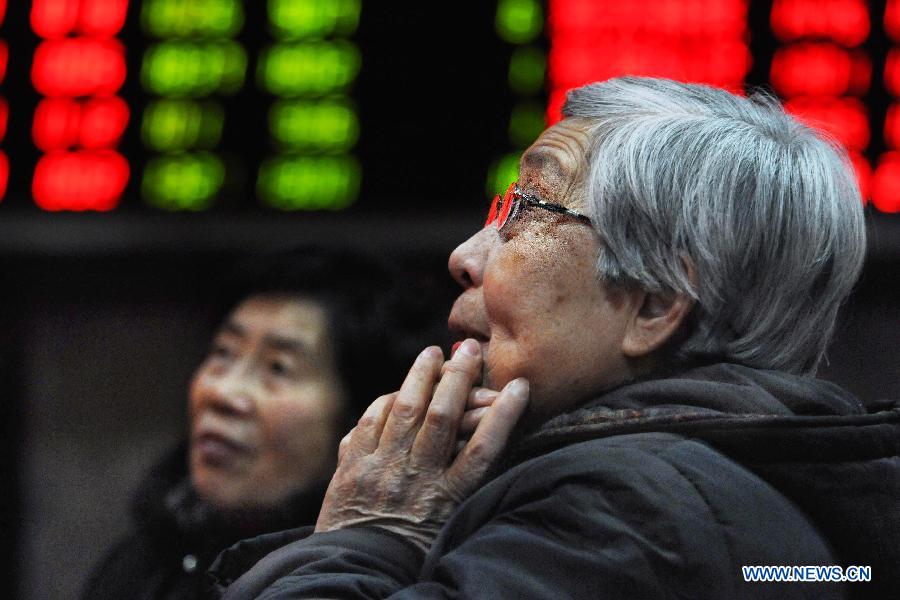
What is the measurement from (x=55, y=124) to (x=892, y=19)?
2674 millimetres

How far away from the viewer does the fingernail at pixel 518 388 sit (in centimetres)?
144

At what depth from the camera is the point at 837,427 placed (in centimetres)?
131

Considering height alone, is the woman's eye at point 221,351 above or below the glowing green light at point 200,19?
below

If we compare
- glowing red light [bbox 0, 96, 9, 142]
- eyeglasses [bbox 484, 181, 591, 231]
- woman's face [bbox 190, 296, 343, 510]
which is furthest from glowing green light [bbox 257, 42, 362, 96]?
eyeglasses [bbox 484, 181, 591, 231]

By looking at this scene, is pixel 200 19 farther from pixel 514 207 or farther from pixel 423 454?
pixel 423 454

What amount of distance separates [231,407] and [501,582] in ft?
4.54

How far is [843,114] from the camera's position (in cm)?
398

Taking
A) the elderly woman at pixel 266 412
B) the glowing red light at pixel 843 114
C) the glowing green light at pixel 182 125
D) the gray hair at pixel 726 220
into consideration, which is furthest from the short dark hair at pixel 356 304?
the glowing red light at pixel 843 114

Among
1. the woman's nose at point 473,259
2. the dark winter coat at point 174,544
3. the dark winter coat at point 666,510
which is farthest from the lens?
the dark winter coat at point 174,544

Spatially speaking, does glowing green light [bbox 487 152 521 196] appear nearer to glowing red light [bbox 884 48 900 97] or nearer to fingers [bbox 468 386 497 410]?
glowing red light [bbox 884 48 900 97]

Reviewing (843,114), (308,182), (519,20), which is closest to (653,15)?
(519,20)

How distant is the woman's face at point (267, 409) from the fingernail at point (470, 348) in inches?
37.9

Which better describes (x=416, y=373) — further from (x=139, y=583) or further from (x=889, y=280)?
(x=889, y=280)

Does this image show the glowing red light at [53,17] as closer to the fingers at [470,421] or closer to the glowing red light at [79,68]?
the glowing red light at [79,68]
